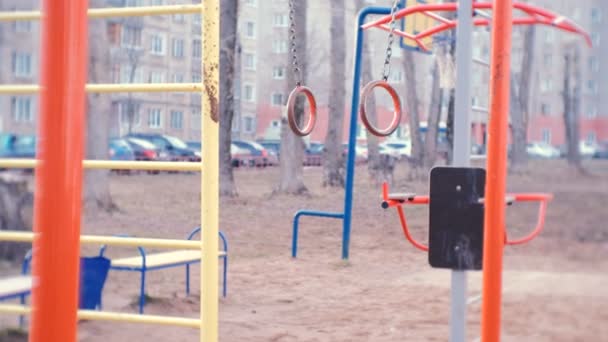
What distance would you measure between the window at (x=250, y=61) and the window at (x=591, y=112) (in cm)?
223

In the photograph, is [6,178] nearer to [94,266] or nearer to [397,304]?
[94,266]

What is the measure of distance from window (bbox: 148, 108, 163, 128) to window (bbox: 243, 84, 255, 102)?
0.59m

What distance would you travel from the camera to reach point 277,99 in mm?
5371

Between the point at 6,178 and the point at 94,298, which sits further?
the point at 6,178

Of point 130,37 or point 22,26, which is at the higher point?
point 130,37

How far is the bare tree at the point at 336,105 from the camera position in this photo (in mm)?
5578

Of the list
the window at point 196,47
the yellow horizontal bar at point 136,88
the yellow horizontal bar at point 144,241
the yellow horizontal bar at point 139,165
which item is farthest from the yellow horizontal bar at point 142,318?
the window at point 196,47

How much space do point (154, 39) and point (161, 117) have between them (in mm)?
698

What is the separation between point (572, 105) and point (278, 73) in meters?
1.96

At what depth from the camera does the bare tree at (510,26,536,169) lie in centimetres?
536

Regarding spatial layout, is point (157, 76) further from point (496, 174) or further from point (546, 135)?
point (496, 174)

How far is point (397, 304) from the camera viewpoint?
14.5 ft

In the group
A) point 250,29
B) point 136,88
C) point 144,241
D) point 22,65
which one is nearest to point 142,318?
point 144,241

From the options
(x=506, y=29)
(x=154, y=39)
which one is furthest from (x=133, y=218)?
(x=506, y=29)
